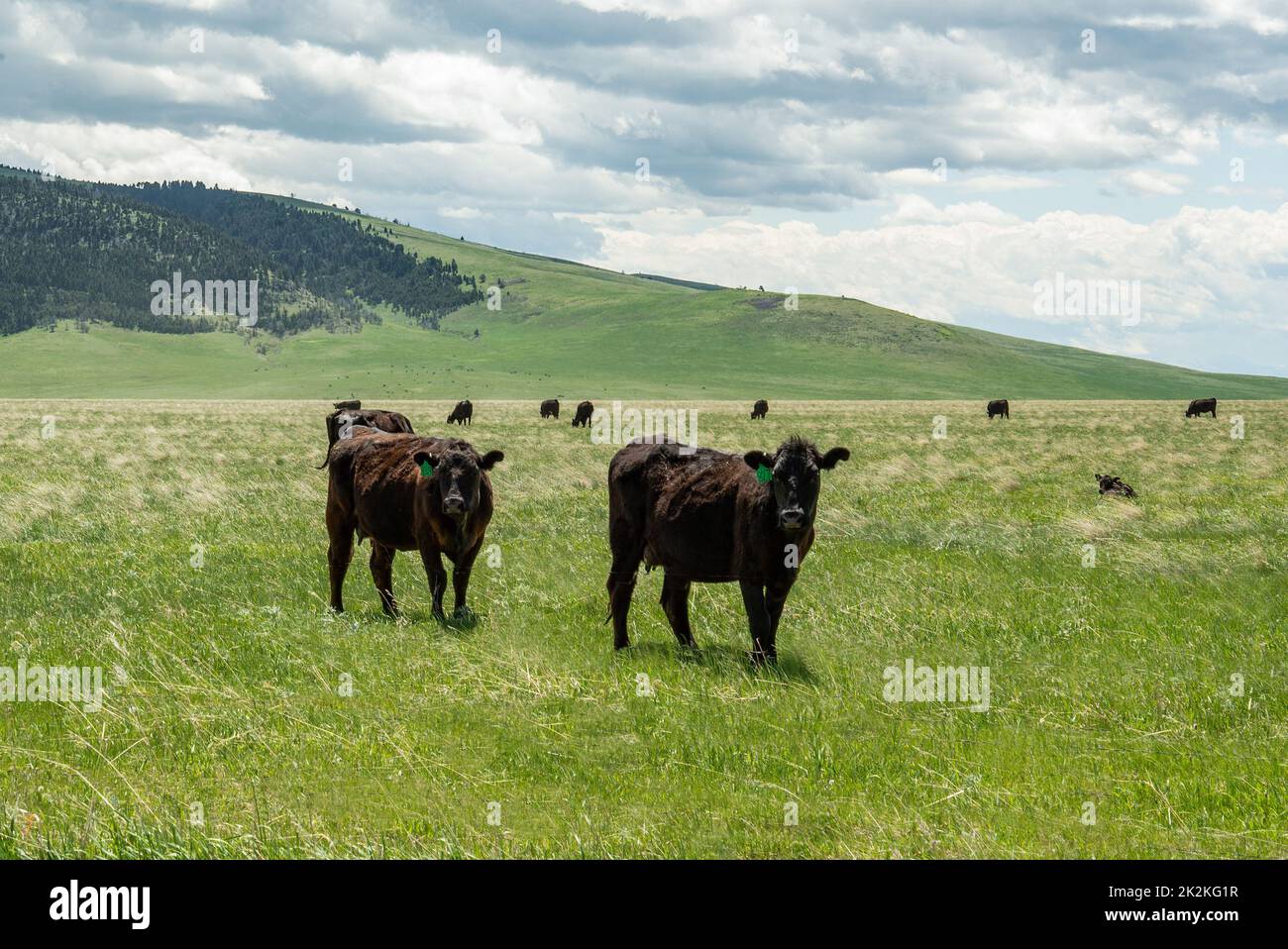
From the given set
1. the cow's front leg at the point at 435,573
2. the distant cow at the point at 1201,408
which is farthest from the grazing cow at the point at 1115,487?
the distant cow at the point at 1201,408

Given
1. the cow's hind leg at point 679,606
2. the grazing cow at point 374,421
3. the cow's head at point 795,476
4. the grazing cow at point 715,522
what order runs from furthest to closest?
1. the grazing cow at point 374,421
2. the cow's hind leg at point 679,606
3. the grazing cow at point 715,522
4. the cow's head at point 795,476

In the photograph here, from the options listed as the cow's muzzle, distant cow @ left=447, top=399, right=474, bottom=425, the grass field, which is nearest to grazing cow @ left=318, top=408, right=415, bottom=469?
the grass field

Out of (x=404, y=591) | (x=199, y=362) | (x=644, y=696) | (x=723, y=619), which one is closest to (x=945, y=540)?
(x=723, y=619)

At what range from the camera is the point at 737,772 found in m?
7.23

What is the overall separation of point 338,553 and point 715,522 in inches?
201

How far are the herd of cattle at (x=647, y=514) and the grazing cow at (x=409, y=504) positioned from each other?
0.01m

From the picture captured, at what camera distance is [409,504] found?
13000mm

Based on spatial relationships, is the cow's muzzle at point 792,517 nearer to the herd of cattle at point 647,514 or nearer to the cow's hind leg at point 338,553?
the herd of cattle at point 647,514

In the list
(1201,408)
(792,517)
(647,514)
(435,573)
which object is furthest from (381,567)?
(1201,408)

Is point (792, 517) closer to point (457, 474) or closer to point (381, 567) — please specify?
→ point (457, 474)

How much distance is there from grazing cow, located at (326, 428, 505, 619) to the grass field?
0.54 m

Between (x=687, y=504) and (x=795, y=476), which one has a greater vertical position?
(x=795, y=476)

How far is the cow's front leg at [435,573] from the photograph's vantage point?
12062 millimetres
